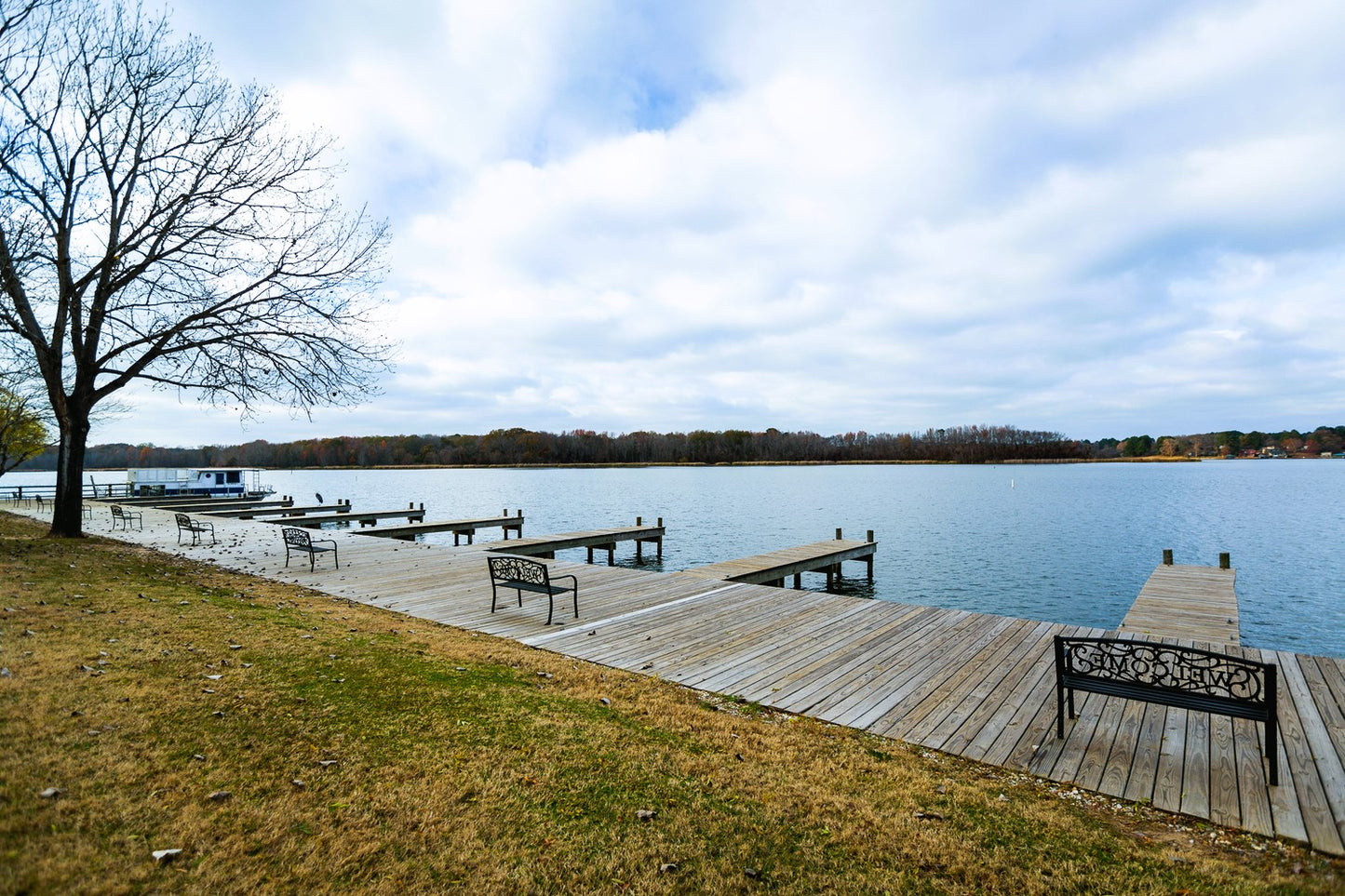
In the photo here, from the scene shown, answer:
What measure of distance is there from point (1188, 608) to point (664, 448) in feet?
435

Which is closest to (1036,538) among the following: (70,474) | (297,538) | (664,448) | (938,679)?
(938,679)

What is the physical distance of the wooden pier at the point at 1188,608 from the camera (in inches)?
363

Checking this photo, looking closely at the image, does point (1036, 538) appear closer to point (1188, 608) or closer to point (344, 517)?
point (1188, 608)

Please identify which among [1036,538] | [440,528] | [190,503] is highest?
[190,503]

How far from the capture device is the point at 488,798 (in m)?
3.80

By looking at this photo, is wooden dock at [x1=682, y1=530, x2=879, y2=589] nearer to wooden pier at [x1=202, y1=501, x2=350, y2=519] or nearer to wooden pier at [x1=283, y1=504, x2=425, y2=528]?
wooden pier at [x1=283, y1=504, x2=425, y2=528]

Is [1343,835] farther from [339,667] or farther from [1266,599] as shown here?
[1266,599]

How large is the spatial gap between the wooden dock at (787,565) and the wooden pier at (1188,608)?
21.6 feet

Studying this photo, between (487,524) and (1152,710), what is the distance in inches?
950

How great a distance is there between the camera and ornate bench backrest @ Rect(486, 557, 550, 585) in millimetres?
9398

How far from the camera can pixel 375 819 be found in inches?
137

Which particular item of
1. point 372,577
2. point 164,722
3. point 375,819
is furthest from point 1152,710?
point 372,577

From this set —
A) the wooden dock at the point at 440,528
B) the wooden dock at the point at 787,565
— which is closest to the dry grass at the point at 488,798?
the wooden dock at the point at 787,565

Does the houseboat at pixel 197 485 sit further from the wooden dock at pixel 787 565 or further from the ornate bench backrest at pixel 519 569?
the ornate bench backrest at pixel 519 569
